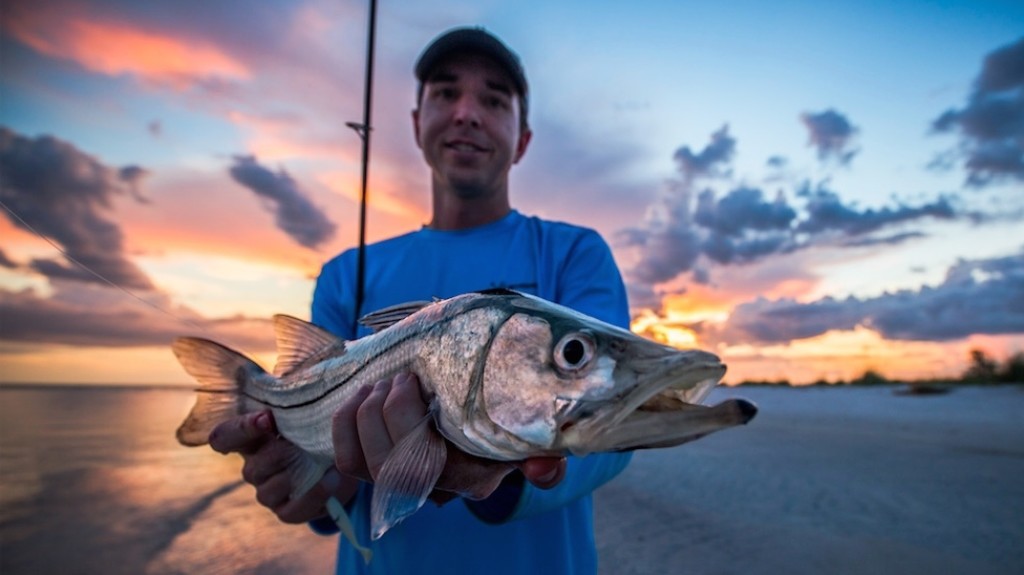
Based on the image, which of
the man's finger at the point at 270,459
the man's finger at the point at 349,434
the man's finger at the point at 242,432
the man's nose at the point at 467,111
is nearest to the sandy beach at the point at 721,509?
the man's finger at the point at 270,459

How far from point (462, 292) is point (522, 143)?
1.51 metres

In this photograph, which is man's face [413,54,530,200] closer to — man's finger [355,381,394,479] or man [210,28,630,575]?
man [210,28,630,575]

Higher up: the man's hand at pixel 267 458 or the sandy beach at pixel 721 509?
the man's hand at pixel 267 458

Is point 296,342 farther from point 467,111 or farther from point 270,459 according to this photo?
point 467,111

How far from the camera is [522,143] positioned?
14.0 ft

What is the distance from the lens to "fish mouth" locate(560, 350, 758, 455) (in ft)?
4.33

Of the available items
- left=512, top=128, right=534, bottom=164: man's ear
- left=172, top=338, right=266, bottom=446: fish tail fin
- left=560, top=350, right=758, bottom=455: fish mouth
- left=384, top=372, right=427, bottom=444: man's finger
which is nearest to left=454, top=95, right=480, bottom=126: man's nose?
left=512, top=128, right=534, bottom=164: man's ear

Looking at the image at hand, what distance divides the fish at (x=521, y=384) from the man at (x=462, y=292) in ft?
0.38

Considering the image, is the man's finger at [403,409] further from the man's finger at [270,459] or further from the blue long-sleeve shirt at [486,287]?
the man's finger at [270,459]

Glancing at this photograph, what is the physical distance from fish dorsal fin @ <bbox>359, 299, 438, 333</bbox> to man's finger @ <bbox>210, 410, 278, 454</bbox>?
3.16ft

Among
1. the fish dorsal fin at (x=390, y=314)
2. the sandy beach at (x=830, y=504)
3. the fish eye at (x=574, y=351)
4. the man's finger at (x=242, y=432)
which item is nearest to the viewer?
the fish eye at (x=574, y=351)

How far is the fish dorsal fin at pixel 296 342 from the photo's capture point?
2.71 m

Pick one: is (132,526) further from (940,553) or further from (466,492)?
(940,553)

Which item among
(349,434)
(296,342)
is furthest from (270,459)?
(349,434)
